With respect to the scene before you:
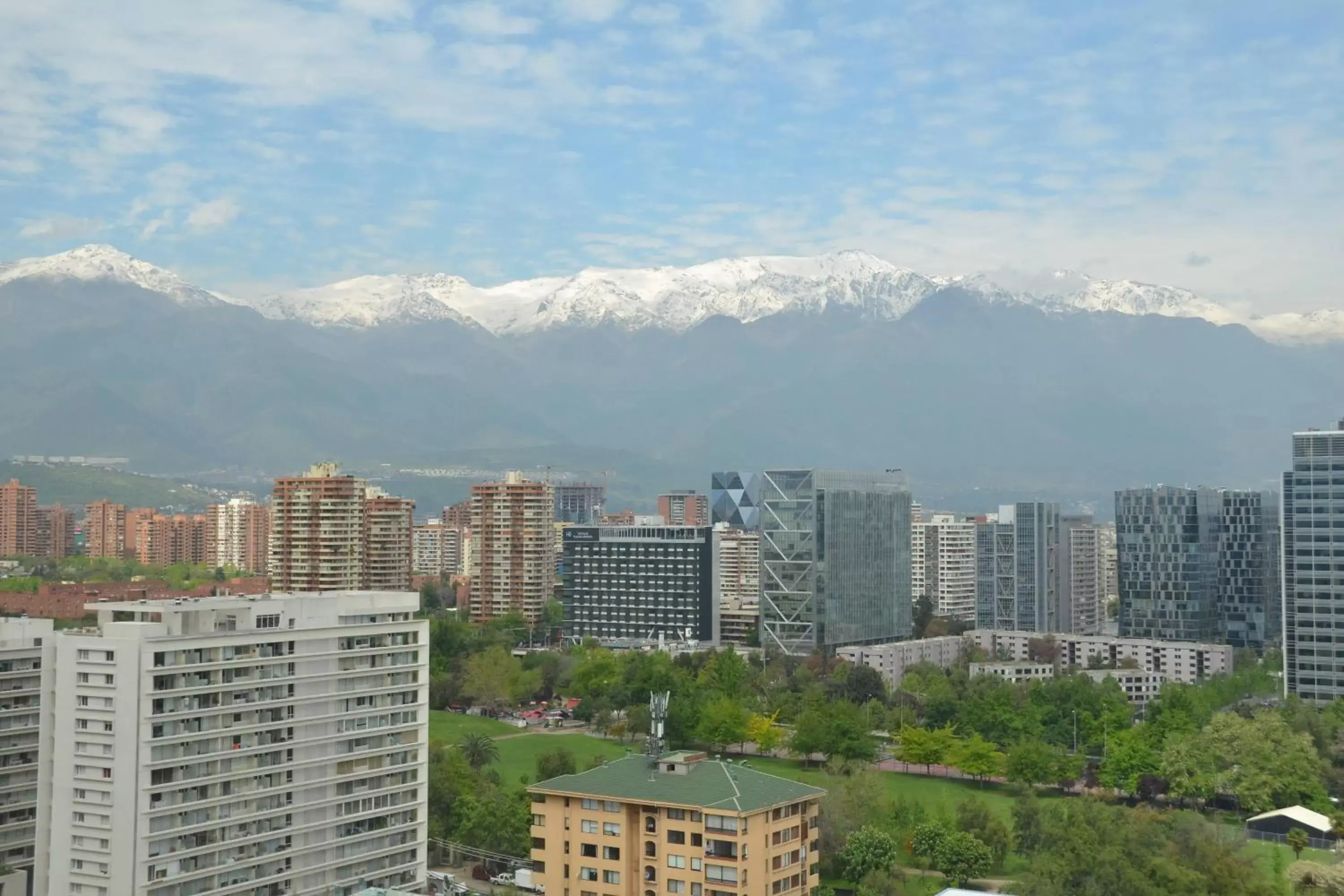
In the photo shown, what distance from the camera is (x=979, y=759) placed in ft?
119

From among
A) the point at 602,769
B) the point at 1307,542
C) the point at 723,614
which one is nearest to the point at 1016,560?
the point at 723,614

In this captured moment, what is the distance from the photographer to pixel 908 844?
27578 millimetres

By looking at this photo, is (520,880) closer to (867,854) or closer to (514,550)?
(867,854)

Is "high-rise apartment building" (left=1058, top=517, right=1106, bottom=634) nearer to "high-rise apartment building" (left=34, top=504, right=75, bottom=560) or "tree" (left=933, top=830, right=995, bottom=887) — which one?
"tree" (left=933, top=830, right=995, bottom=887)

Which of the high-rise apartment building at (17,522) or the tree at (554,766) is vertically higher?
the high-rise apartment building at (17,522)

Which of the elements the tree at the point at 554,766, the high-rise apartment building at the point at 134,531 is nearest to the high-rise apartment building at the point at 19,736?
the tree at the point at 554,766

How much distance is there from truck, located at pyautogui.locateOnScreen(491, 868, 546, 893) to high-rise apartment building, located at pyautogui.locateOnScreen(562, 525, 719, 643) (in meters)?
38.0

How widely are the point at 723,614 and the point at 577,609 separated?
6.98 metres

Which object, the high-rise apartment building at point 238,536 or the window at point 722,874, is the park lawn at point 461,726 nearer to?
the window at point 722,874

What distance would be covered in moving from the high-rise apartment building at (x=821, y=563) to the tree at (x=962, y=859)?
105 feet

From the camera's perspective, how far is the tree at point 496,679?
47031 millimetres

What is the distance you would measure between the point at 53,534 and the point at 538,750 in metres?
58.9

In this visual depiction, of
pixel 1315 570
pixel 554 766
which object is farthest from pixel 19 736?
pixel 1315 570

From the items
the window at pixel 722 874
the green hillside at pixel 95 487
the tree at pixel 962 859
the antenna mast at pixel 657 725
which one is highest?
the green hillside at pixel 95 487
